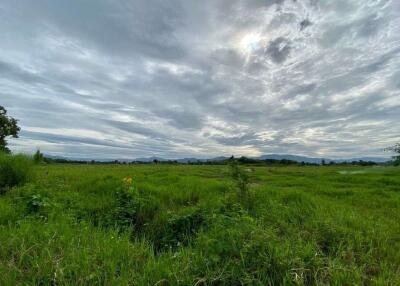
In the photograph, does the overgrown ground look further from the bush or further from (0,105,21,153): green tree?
(0,105,21,153): green tree

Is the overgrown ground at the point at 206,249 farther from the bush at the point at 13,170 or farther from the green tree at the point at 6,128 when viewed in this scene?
the green tree at the point at 6,128

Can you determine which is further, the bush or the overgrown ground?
the bush

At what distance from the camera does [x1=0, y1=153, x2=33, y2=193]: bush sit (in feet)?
27.8

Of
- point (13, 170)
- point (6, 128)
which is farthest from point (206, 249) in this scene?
point (6, 128)

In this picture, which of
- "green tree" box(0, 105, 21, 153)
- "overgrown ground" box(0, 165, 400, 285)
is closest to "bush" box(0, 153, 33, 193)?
"overgrown ground" box(0, 165, 400, 285)

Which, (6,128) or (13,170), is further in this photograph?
(6,128)

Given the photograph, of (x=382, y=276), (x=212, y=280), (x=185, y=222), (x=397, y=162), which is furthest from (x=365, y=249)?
(x=397, y=162)

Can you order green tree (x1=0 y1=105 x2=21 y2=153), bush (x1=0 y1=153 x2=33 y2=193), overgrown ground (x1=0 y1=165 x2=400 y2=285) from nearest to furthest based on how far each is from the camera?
overgrown ground (x1=0 y1=165 x2=400 y2=285)
bush (x1=0 y1=153 x2=33 y2=193)
green tree (x1=0 y1=105 x2=21 y2=153)

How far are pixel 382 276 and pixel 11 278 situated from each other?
4.27 metres

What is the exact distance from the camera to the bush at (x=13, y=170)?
27.8 ft

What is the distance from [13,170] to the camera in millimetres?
8633

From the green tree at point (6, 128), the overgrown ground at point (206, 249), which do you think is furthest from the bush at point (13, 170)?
the green tree at point (6, 128)

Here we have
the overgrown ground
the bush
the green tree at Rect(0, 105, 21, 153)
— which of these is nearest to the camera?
the overgrown ground

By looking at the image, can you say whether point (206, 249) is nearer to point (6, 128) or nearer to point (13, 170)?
point (13, 170)
